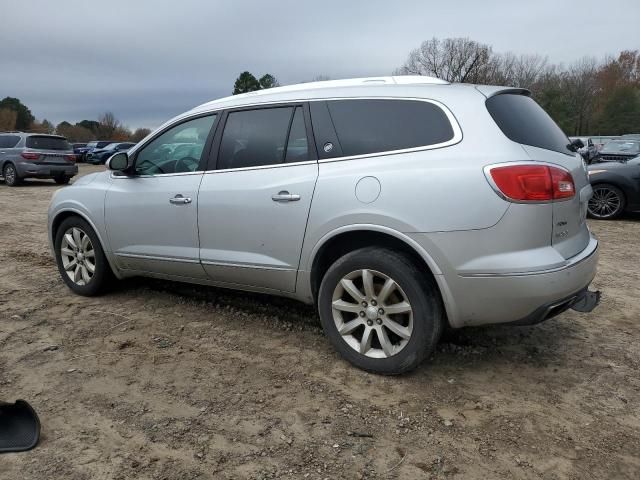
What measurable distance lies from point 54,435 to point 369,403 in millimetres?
1635

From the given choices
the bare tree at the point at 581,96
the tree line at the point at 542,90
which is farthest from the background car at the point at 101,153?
the bare tree at the point at 581,96

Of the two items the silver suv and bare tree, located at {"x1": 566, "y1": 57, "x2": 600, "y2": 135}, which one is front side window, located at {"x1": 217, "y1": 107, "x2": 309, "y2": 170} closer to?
Answer: the silver suv

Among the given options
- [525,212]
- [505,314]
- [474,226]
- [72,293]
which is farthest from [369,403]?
[72,293]

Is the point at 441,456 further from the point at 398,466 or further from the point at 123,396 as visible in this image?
the point at 123,396

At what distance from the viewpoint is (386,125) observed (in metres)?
3.27

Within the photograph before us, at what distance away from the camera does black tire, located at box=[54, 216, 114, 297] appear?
4691 mm

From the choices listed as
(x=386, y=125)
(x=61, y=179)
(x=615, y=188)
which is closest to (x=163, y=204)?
(x=386, y=125)

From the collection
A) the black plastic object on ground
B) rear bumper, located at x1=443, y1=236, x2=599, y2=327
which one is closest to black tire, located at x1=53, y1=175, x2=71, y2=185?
the black plastic object on ground

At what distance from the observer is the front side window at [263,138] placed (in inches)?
142

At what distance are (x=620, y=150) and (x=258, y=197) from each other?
14628 millimetres

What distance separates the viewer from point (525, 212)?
2811mm

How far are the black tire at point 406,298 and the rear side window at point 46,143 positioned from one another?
1642 cm

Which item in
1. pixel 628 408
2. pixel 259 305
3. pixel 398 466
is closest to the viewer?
pixel 398 466

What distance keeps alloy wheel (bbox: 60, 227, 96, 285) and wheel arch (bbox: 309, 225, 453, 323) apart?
7.59ft
